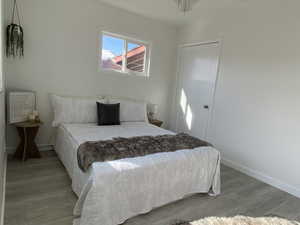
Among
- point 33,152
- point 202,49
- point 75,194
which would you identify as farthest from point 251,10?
point 33,152

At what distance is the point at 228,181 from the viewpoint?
110 inches

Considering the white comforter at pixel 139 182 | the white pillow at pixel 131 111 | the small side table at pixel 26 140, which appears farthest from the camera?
the white pillow at pixel 131 111

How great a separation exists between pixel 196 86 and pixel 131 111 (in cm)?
153

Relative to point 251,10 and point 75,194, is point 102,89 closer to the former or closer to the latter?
point 75,194

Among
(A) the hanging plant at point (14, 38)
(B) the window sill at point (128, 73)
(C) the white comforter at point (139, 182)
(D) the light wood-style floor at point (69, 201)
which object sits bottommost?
(D) the light wood-style floor at point (69, 201)

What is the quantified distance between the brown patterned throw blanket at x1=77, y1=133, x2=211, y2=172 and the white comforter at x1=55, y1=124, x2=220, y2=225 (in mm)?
81

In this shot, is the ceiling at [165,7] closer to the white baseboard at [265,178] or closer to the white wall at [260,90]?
the white wall at [260,90]

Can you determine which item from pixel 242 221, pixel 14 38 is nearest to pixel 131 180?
pixel 242 221

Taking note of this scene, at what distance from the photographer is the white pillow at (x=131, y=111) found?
3.47 metres

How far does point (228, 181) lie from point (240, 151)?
25.9 inches

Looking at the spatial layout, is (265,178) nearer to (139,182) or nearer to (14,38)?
(139,182)

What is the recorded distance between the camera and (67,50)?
318 centimetres

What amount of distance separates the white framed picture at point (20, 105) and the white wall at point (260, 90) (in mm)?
3149

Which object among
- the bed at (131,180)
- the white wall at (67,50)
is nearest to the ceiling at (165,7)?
the white wall at (67,50)
